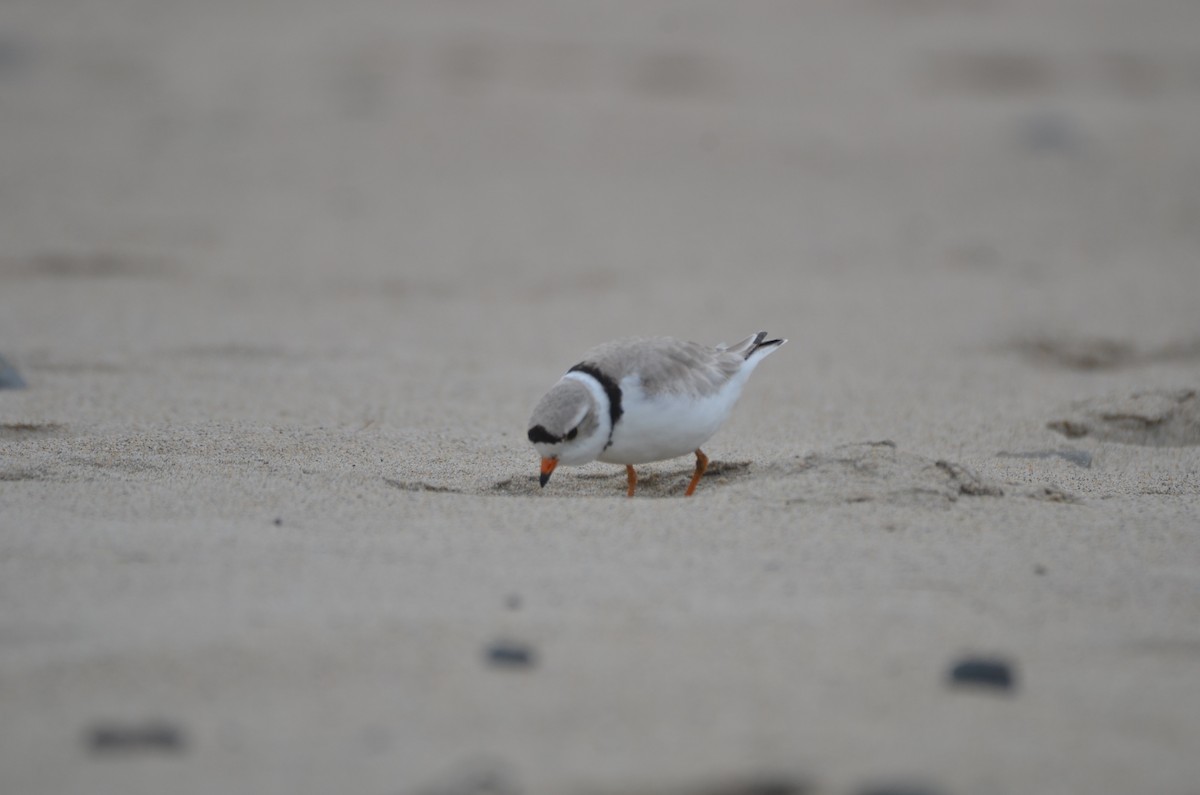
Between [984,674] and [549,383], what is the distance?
3833 millimetres

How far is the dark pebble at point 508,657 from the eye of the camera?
Answer: 9.22 ft

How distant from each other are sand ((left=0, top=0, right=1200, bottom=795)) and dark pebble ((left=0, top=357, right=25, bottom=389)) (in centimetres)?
10

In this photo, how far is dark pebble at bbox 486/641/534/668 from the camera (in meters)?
2.81

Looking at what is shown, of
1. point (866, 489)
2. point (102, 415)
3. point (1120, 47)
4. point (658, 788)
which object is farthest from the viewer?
point (1120, 47)

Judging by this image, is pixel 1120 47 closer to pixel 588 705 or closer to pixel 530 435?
pixel 530 435

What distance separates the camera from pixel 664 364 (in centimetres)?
430

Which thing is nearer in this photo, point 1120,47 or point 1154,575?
point 1154,575

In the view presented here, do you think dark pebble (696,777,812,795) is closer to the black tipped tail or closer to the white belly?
the white belly

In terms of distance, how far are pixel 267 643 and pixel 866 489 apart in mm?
1978

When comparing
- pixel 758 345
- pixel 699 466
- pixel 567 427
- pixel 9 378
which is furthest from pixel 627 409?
pixel 9 378

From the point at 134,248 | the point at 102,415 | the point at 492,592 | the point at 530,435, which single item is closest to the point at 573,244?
the point at 134,248

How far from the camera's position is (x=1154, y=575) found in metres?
3.44

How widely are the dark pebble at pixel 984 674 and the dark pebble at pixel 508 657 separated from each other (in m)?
0.93

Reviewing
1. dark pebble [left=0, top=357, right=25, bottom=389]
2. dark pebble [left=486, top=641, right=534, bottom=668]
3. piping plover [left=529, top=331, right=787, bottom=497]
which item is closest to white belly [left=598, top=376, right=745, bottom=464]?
piping plover [left=529, top=331, right=787, bottom=497]
